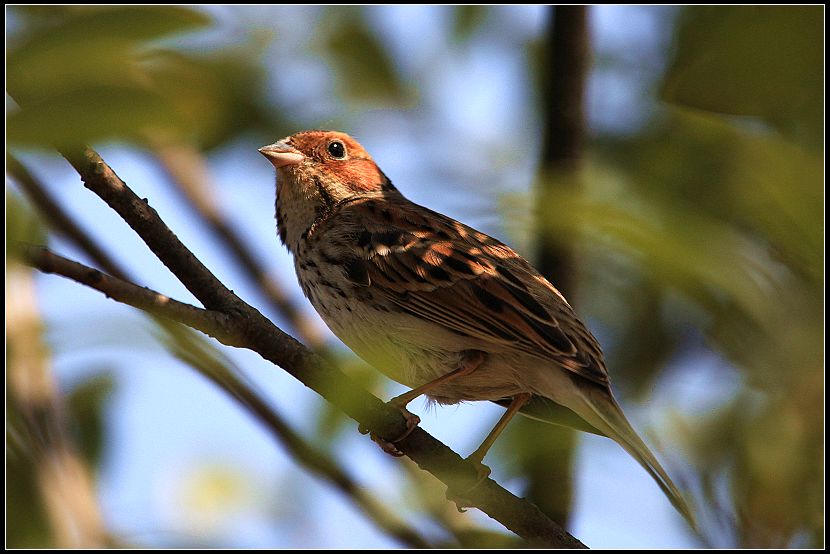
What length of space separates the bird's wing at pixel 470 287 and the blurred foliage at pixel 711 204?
0.88 m

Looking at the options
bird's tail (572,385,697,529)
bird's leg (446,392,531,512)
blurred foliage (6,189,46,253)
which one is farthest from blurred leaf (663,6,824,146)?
bird's leg (446,392,531,512)

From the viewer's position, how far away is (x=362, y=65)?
437cm

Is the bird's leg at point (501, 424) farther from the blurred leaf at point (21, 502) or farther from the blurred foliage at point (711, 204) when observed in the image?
the blurred leaf at point (21, 502)

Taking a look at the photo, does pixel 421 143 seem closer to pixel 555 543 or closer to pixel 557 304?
pixel 557 304

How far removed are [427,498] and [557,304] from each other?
1485mm

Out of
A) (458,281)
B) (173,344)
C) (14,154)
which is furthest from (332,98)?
(14,154)

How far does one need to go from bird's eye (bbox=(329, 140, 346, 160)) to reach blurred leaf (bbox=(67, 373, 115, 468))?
3321 mm

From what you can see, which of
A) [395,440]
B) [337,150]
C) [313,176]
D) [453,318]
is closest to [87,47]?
[395,440]

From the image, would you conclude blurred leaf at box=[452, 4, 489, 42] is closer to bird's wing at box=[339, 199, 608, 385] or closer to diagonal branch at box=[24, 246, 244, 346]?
bird's wing at box=[339, 199, 608, 385]

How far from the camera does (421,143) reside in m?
4.77

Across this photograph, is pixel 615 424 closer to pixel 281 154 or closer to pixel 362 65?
pixel 362 65

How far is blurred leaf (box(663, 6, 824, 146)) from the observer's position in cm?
151

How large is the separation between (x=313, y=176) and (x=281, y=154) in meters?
0.41

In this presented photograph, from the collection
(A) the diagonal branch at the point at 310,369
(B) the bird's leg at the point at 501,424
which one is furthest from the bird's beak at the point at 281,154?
(A) the diagonal branch at the point at 310,369
